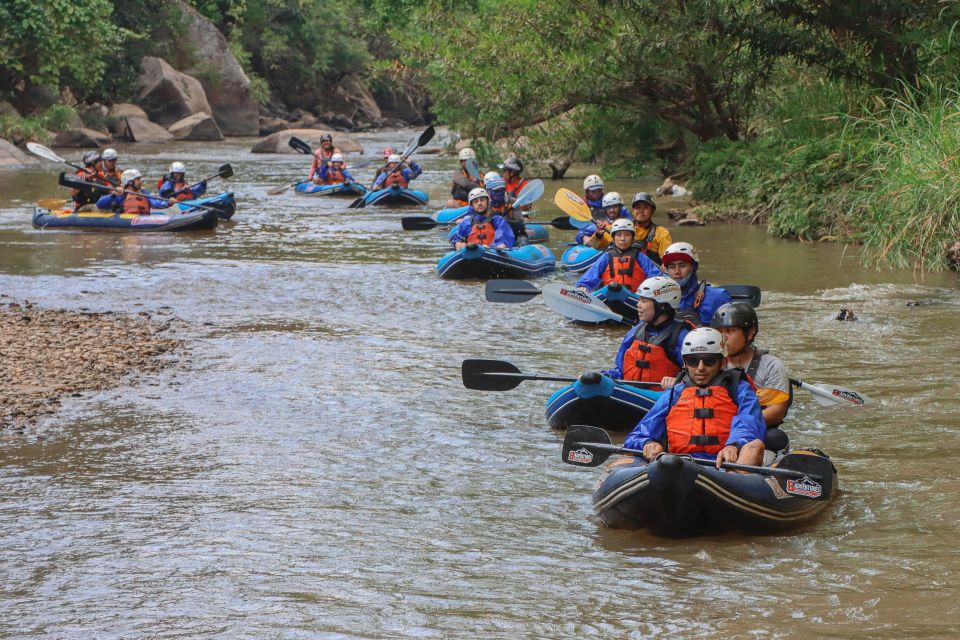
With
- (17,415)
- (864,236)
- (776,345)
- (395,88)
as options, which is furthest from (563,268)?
(395,88)

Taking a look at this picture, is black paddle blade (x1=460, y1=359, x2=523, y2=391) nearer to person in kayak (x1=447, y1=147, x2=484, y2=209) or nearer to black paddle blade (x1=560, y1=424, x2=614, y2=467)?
black paddle blade (x1=560, y1=424, x2=614, y2=467)

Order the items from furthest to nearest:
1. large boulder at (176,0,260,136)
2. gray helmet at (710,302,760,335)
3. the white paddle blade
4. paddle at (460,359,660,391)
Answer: large boulder at (176,0,260,136) → the white paddle blade → paddle at (460,359,660,391) → gray helmet at (710,302,760,335)

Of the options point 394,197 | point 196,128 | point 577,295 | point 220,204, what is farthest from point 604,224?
point 196,128

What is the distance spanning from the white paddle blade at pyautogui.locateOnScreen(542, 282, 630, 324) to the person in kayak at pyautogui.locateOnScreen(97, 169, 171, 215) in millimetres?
9932

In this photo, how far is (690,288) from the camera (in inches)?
356

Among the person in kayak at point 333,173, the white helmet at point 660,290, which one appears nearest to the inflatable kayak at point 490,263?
the white helmet at point 660,290

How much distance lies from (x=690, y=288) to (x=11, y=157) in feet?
78.4

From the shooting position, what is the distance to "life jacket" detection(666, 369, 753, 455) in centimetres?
601

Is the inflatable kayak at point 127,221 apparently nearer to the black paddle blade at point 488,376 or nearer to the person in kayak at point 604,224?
the person in kayak at point 604,224

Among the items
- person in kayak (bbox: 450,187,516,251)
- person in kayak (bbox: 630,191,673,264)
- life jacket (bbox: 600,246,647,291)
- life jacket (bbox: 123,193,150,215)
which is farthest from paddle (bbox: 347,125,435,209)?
life jacket (bbox: 600,246,647,291)

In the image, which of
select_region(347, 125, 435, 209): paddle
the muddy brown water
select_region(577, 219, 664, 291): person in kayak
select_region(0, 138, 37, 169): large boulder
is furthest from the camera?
select_region(0, 138, 37, 169): large boulder

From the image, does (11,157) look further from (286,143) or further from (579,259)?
(579,259)

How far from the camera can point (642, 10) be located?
16328 millimetres

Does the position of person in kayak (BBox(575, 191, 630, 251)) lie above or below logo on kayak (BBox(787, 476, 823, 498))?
above
